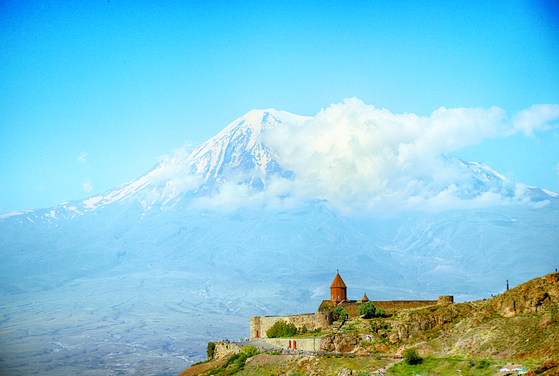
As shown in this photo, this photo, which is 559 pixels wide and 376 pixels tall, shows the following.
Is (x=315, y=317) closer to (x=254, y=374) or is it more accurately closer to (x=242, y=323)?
(x=254, y=374)

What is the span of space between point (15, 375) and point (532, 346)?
135 m

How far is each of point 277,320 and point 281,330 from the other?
291 cm

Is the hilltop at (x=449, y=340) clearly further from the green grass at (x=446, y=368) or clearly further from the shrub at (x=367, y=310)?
the shrub at (x=367, y=310)

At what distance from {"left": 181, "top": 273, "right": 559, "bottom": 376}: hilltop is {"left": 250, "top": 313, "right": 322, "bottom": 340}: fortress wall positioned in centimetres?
301

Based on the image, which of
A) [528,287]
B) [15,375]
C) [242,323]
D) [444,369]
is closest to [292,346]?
[444,369]

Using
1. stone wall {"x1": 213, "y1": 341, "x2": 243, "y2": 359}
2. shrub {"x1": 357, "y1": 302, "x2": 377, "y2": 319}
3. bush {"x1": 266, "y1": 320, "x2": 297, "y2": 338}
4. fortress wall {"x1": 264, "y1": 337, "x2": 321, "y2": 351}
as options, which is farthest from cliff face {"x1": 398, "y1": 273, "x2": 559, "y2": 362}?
stone wall {"x1": 213, "y1": 341, "x2": 243, "y2": 359}

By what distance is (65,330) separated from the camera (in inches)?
7530

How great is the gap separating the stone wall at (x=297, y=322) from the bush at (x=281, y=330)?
0.48 metres

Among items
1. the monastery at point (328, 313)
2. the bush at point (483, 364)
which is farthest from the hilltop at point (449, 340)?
the monastery at point (328, 313)

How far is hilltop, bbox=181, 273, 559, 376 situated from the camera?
4294cm

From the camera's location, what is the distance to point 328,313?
197 feet

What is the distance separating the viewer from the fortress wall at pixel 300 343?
54125mm

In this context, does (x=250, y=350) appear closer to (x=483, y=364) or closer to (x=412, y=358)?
(x=412, y=358)

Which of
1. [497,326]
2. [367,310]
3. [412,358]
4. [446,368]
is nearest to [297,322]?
[367,310]
